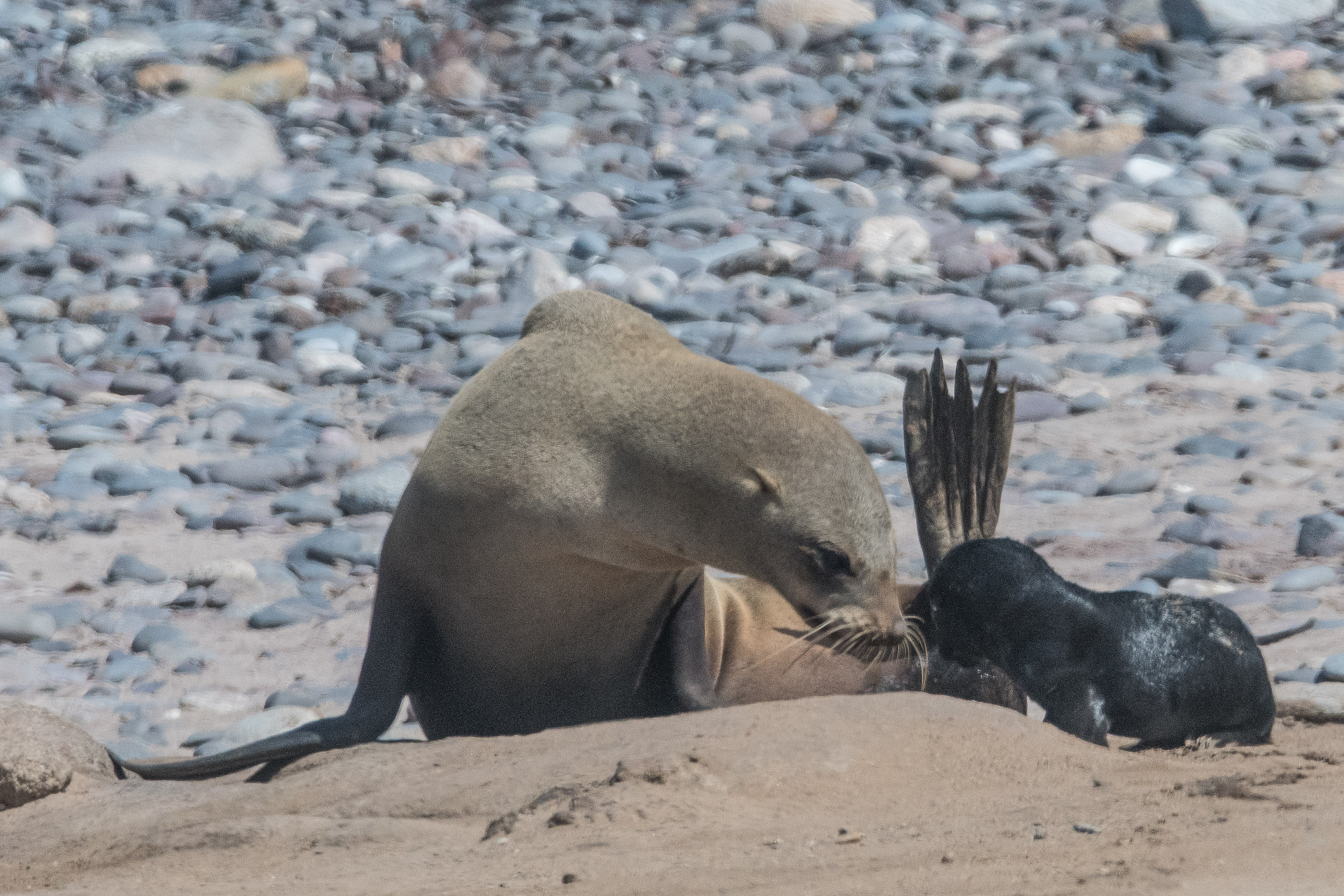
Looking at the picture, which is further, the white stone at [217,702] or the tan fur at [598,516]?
the white stone at [217,702]

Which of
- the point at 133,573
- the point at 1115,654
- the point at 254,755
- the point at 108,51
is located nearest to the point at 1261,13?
the point at 108,51

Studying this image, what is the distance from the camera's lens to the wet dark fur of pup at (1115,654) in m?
3.67

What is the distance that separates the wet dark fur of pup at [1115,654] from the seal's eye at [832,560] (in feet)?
1.36

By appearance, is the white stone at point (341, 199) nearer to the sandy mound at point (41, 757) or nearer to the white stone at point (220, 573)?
the white stone at point (220, 573)

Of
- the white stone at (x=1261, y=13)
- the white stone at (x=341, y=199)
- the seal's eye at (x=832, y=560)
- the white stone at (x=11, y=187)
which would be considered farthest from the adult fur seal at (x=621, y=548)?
the white stone at (x=1261, y=13)

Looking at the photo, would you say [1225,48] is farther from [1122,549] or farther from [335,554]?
[335,554]

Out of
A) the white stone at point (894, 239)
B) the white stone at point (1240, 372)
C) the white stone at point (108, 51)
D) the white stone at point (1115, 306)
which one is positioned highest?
the white stone at point (1240, 372)

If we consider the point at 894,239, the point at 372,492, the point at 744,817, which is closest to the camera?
the point at 744,817

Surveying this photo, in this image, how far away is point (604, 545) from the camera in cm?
382

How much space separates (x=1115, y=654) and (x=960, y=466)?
2.84 feet

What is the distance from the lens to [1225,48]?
14117 mm

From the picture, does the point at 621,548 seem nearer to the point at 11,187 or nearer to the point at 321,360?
the point at 321,360

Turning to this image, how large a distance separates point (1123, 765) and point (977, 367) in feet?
17.4

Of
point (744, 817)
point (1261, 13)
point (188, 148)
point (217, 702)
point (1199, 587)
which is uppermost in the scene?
point (744, 817)
